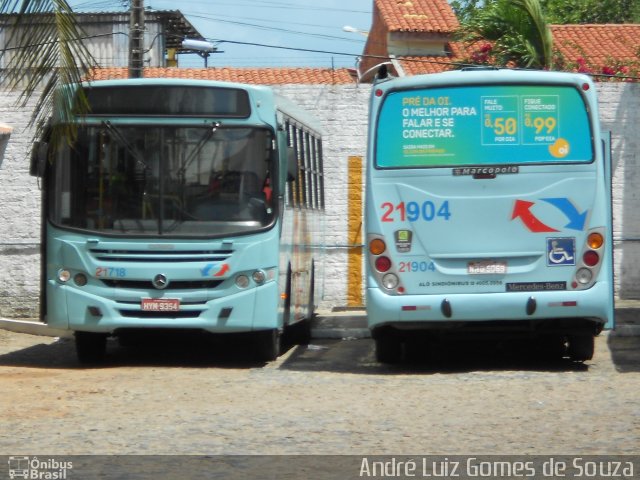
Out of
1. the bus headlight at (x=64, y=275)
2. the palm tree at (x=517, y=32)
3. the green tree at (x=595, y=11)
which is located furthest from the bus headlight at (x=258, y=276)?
the green tree at (x=595, y=11)

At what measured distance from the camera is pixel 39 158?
12.2 metres

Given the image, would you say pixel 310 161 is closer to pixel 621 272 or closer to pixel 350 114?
pixel 350 114

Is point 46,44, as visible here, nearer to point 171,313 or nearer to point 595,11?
point 171,313

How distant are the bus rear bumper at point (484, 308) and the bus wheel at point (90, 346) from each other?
3.17 m

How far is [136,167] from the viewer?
488 inches

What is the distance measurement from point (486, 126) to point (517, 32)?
1060cm

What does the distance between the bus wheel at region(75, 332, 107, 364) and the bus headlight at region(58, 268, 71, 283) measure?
78cm

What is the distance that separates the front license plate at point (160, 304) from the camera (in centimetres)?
1219

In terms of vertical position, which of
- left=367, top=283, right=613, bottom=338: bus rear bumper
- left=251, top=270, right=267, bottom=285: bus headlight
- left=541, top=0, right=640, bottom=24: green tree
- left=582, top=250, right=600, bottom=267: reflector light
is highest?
left=541, top=0, right=640, bottom=24: green tree

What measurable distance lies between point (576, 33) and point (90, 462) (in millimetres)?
30414

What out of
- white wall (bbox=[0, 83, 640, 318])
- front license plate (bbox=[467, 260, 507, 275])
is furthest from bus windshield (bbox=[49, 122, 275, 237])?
white wall (bbox=[0, 83, 640, 318])

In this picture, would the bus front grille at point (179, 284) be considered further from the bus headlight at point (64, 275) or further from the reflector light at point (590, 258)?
the reflector light at point (590, 258)

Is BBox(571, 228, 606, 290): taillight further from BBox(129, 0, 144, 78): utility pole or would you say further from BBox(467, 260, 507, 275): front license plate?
BBox(129, 0, 144, 78): utility pole

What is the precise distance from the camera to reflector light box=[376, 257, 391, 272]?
11734 millimetres
